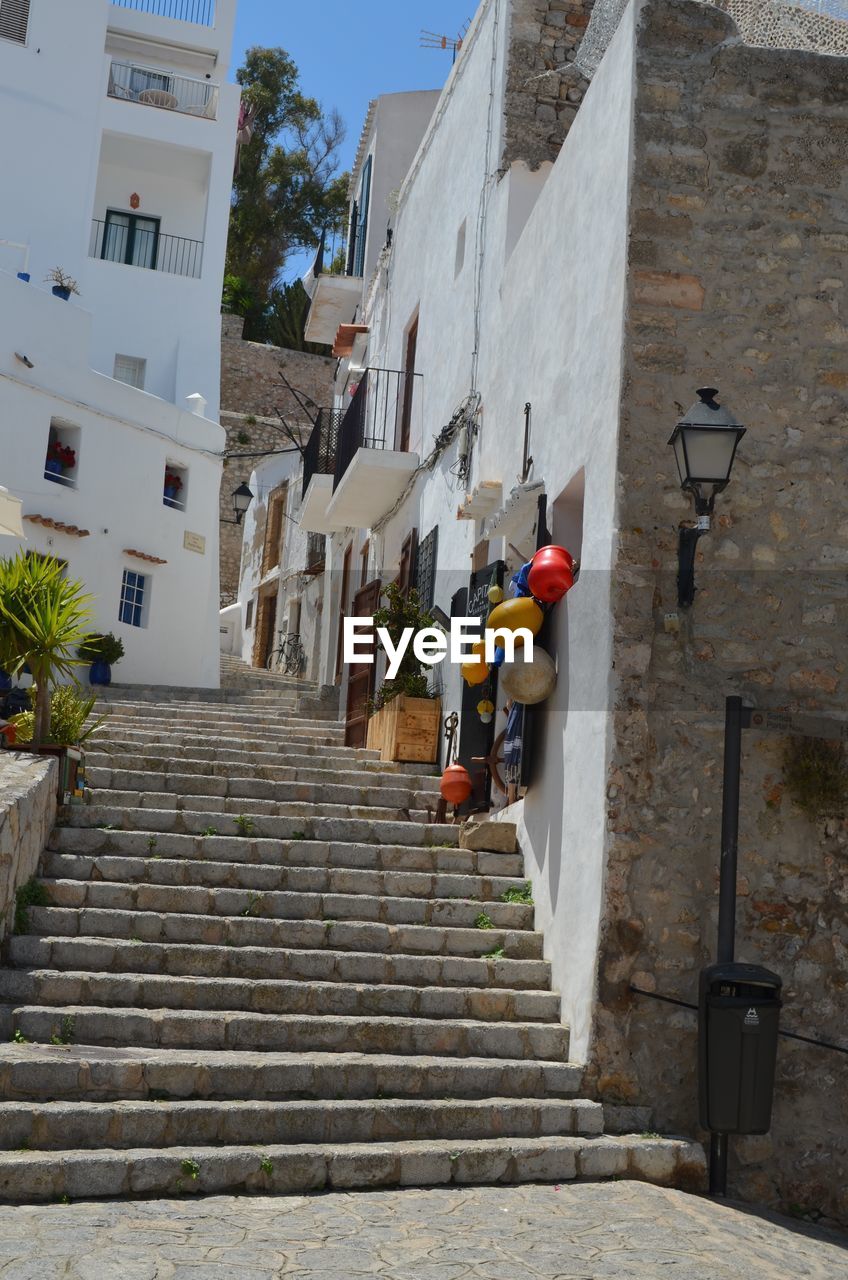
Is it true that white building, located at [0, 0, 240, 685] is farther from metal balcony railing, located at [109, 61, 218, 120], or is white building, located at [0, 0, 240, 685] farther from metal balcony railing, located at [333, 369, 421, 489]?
metal balcony railing, located at [333, 369, 421, 489]

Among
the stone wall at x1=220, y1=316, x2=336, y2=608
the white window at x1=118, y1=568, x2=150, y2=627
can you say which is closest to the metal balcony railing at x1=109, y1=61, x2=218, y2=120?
the white window at x1=118, y1=568, x2=150, y2=627

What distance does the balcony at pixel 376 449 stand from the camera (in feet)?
47.9

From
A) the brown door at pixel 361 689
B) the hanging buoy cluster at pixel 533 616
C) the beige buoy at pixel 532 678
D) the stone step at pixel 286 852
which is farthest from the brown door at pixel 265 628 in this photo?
the beige buoy at pixel 532 678

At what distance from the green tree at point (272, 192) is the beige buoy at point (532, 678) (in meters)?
30.2

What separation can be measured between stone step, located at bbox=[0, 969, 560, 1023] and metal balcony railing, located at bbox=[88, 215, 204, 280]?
54.0 ft

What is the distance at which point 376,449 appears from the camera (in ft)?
48.1

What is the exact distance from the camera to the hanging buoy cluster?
8320 millimetres

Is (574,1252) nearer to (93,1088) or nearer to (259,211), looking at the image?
(93,1088)

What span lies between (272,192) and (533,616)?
31900 mm

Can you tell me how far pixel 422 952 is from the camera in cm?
813

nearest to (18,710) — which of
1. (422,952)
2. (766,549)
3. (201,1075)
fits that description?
(422,952)

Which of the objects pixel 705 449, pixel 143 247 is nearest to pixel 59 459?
pixel 143 247

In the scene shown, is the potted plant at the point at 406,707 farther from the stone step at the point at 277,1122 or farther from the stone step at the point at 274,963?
the stone step at the point at 277,1122

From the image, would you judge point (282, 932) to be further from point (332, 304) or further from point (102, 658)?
point (332, 304)
